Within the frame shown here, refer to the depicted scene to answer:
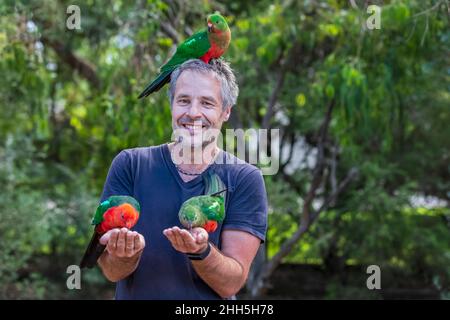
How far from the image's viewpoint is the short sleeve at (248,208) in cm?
Answer: 196

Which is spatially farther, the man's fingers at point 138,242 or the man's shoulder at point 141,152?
the man's shoulder at point 141,152

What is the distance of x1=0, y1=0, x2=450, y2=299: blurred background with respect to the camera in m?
5.22

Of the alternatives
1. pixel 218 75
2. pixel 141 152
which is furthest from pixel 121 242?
pixel 218 75

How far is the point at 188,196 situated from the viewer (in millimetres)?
1965

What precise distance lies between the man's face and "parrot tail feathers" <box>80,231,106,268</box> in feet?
1.25

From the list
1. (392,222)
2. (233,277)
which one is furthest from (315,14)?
(233,277)

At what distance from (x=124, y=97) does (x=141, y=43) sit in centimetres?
53

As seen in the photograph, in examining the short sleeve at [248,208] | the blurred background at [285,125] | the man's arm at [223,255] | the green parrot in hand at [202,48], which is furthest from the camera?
the blurred background at [285,125]

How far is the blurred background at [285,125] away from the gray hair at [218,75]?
104 inches

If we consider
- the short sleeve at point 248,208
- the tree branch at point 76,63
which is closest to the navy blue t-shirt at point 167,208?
the short sleeve at point 248,208

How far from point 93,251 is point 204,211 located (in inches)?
14.8

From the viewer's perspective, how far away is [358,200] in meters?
6.76

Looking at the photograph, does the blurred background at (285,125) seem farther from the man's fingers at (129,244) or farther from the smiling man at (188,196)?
the man's fingers at (129,244)
